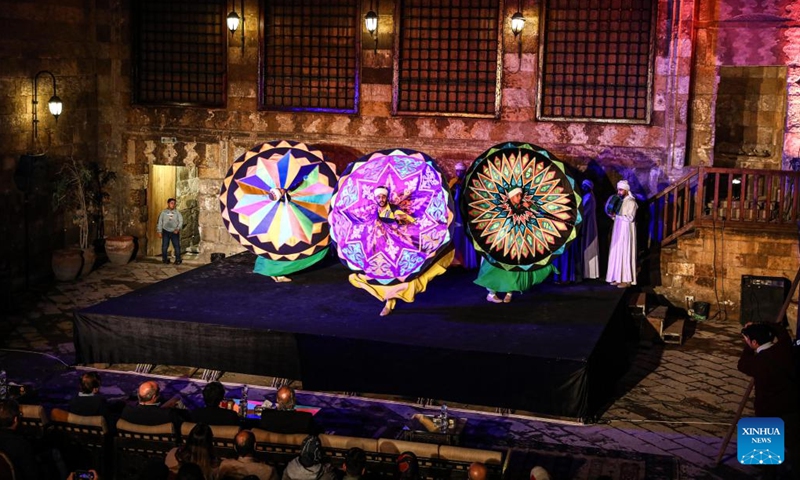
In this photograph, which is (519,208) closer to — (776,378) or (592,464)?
(592,464)

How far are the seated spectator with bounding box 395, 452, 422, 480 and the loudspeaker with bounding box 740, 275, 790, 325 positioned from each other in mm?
9022

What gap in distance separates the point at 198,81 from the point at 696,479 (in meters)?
12.9

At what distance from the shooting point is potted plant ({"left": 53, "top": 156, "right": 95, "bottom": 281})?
1936 centimetres

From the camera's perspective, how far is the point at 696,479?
11.3 meters

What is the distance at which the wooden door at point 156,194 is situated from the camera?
21.6 meters

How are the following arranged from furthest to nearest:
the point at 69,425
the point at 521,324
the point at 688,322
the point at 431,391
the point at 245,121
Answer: the point at 245,121 → the point at 688,322 → the point at 521,324 → the point at 431,391 → the point at 69,425

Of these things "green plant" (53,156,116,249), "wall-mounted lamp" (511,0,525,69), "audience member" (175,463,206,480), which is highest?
"wall-mounted lamp" (511,0,525,69)

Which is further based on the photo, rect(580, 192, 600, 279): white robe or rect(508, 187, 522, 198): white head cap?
rect(580, 192, 600, 279): white robe

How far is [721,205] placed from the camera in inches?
720

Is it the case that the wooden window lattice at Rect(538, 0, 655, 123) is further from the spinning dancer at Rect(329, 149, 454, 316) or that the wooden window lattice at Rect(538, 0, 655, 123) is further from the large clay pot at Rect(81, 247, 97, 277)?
the large clay pot at Rect(81, 247, 97, 277)

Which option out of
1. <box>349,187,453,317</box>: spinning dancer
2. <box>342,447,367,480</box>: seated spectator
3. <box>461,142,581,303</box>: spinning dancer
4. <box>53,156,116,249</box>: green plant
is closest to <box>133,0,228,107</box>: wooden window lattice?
<box>53,156,116,249</box>: green plant

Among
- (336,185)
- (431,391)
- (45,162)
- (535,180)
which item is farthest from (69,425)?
(45,162)

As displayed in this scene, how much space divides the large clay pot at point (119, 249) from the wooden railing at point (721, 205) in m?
9.40

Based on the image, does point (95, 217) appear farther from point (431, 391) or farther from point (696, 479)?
point (696, 479)
